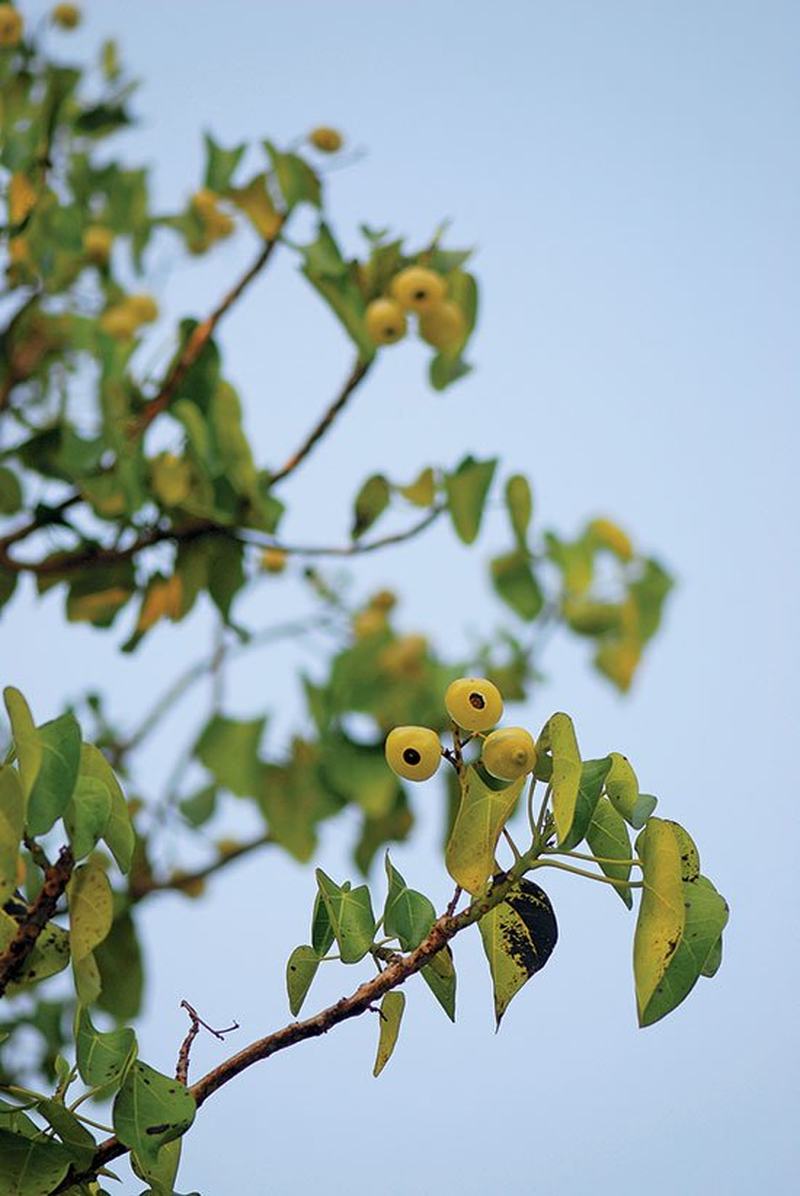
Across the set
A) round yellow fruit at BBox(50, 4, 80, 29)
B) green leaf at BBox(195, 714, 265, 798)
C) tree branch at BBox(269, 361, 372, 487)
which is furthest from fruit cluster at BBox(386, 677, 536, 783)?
round yellow fruit at BBox(50, 4, 80, 29)

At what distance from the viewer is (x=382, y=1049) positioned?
1.68 ft

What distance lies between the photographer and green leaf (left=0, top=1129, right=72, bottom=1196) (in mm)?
499

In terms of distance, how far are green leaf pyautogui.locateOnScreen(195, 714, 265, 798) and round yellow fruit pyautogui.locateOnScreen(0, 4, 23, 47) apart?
0.90m

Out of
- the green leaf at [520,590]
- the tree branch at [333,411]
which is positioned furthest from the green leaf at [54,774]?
the green leaf at [520,590]

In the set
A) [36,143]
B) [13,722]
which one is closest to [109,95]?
[36,143]

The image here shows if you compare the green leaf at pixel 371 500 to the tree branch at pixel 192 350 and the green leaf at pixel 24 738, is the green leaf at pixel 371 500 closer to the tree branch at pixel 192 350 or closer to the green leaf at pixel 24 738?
the tree branch at pixel 192 350

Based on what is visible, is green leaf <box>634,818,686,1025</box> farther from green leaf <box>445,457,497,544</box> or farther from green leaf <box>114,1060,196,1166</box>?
green leaf <box>445,457,497,544</box>

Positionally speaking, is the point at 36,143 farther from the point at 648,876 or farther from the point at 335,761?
the point at 648,876

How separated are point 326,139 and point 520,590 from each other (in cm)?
66

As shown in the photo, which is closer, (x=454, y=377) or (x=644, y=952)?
(x=644, y=952)

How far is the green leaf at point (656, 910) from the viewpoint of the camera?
47 cm

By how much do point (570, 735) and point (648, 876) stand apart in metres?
0.06

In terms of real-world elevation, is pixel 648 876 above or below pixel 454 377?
above

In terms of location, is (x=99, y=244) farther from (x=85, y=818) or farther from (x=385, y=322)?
(x=85, y=818)
